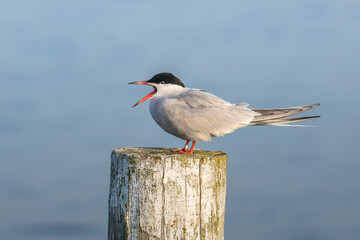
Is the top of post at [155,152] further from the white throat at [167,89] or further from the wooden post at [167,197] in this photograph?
the white throat at [167,89]

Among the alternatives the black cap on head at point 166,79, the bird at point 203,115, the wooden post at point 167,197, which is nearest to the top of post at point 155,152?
the wooden post at point 167,197

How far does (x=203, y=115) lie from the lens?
6230mm

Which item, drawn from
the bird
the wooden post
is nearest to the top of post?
the wooden post

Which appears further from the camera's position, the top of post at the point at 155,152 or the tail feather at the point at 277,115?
the tail feather at the point at 277,115

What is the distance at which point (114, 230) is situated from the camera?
4.93 metres

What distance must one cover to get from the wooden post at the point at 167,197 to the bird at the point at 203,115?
4.31 feet

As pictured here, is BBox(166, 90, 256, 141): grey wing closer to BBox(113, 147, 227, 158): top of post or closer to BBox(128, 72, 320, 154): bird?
BBox(128, 72, 320, 154): bird

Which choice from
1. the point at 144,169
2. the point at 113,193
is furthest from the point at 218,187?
the point at 113,193

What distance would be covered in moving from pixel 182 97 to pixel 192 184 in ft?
6.63

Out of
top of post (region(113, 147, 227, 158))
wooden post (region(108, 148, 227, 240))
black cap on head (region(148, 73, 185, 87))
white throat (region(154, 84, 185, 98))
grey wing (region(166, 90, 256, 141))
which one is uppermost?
black cap on head (region(148, 73, 185, 87))

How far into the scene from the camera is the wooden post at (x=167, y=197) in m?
4.55

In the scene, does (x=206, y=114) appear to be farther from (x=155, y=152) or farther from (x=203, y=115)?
(x=155, y=152)

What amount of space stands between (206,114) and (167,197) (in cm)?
199

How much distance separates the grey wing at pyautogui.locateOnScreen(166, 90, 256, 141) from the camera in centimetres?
619
